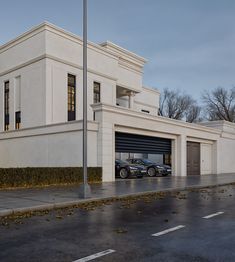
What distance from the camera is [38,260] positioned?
17.6ft

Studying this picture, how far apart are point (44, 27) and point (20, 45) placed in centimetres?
400

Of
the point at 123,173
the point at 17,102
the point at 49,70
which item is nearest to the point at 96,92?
the point at 49,70

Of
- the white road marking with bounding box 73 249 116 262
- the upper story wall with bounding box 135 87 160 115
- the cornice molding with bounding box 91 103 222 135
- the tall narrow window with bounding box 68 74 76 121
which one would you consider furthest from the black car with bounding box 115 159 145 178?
the upper story wall with bounding box 135 87 160 115

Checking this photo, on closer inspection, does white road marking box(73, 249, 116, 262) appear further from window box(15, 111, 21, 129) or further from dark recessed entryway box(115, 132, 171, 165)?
window box(15, 111, 21, 129)

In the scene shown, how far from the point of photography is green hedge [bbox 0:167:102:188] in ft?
51.9

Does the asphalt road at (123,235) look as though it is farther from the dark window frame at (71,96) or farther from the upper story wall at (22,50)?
the upper story wall at (22,50)

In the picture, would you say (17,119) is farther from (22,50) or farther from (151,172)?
(151,172)

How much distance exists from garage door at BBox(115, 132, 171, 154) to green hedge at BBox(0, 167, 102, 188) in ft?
11.2

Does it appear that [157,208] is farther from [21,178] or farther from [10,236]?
[21,178]

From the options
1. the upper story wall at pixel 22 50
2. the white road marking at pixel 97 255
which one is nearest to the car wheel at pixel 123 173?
the upper story wall at pixel 22 50

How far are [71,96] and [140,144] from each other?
8.95 metres

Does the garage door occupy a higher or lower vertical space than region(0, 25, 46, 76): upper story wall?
lower

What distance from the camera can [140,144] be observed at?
24.8 metres

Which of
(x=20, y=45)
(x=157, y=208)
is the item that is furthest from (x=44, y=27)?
(x=157, y=208)
